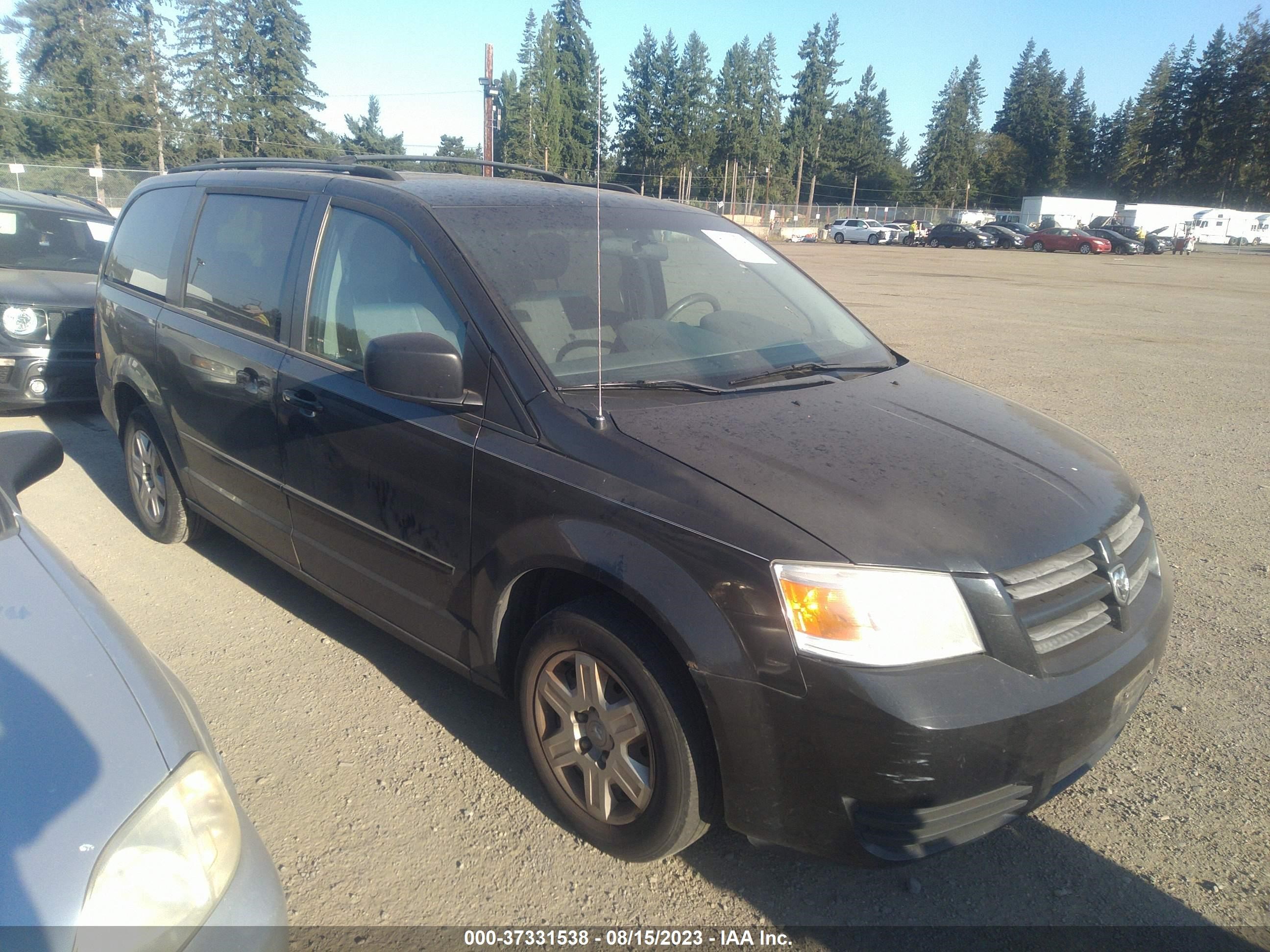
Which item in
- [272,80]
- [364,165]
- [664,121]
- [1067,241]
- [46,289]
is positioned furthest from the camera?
[664,121]

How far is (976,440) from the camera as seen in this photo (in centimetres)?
277

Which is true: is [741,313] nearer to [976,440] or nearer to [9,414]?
[976,440]

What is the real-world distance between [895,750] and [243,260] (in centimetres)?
331

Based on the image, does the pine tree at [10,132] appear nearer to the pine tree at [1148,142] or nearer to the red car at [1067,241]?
the red car at [1067,241]

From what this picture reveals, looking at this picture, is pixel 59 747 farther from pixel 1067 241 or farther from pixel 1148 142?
pixel 1148 142

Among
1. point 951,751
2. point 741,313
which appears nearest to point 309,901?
point 951,751

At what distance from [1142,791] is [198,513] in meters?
4.11

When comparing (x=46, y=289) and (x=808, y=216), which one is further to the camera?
(x=808, y=216)

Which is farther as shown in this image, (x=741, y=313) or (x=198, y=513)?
(x=198, y=513)

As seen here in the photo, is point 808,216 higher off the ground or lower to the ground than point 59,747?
higher

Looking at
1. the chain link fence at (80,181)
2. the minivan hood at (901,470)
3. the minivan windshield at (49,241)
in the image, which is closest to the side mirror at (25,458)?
the minivan hood at (901,470)

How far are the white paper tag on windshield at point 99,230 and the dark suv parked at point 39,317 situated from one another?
1.38 ft

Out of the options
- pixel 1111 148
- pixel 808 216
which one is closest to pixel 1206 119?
pixel 1111 148

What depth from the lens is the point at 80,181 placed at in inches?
1292
